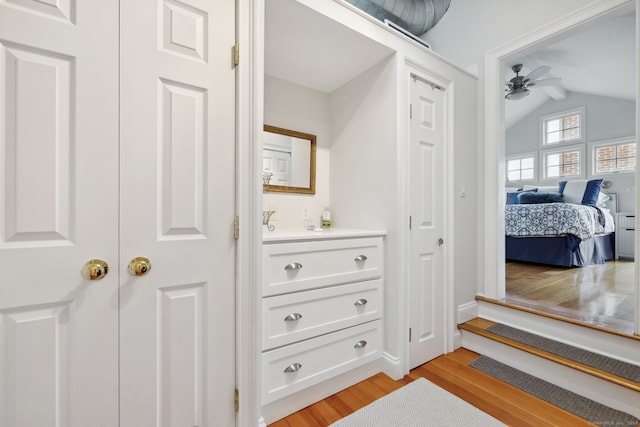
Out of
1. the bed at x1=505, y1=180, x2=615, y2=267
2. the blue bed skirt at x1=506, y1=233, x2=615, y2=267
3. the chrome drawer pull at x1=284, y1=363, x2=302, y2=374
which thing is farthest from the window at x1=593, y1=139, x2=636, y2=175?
the chrome drawer pull at x1=284, y1=363, x2=302, y2=374

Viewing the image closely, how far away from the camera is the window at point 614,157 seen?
17.3 ft

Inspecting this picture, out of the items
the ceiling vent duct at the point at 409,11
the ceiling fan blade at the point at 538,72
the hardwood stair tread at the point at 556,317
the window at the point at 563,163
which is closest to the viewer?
the hardwood stair tread at the point at 556,317

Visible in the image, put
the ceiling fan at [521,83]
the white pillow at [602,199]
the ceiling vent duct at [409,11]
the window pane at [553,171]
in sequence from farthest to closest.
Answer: the window pane at [553,171]
the white pillow at [602,199]
the ceiling fan at [521,83]
the ceiling vent duct at [409,11]

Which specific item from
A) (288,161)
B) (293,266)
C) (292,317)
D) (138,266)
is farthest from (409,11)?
(138,266)

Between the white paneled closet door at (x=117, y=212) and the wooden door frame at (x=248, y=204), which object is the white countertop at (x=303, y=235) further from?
the white paneled closet door at (x=117, y=212)

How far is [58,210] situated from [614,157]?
827 cm

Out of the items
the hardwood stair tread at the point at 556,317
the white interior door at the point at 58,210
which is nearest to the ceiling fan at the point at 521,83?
the hardwood stair tread at the point at 556,317

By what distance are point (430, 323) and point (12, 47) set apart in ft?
8.52

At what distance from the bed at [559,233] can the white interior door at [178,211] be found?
451 centimetres

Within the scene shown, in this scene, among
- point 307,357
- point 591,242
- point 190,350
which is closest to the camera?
point 190,350

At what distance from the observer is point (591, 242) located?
162 inches

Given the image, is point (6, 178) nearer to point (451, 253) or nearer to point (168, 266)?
point (168, 266)

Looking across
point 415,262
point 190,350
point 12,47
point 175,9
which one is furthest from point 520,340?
point 12,47

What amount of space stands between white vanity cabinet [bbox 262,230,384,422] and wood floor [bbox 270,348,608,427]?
67mm
